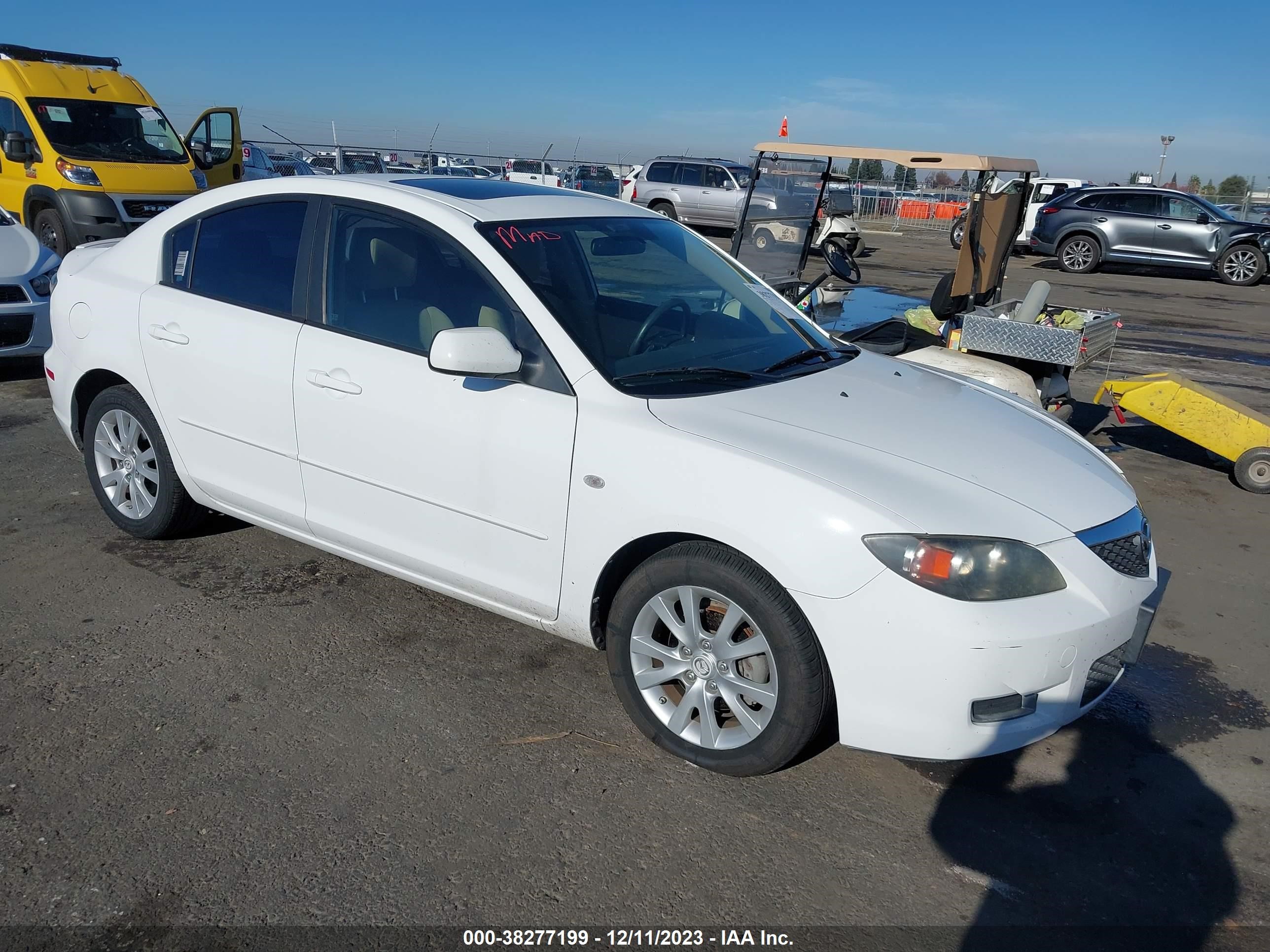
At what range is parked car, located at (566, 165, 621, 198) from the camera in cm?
2902

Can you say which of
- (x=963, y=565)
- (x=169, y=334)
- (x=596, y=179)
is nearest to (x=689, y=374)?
(x=963, y=565)

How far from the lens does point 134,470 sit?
15.3ft

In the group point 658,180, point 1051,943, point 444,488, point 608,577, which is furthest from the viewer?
point 658,180

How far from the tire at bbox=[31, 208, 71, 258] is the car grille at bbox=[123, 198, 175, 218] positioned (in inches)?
29.0

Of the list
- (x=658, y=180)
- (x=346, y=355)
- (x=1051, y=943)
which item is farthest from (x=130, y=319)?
(x=658, y=180)

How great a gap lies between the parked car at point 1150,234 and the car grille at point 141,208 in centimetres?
1659

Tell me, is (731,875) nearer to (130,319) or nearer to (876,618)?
(876,618)

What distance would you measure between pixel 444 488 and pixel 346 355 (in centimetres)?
66

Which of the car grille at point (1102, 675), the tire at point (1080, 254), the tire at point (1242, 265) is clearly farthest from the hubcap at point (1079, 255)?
the car grille at point (1102, 675)

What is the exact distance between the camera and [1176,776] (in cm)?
331

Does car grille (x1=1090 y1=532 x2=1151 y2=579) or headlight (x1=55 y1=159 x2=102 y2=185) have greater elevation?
car grille (x1=1090 y1=532 x2=1151 y2=579)

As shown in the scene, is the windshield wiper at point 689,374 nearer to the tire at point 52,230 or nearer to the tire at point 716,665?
the tire at point 716,665

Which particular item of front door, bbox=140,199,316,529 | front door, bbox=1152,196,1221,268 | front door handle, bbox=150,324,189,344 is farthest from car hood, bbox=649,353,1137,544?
front door, bbox=1152,196,1221,268

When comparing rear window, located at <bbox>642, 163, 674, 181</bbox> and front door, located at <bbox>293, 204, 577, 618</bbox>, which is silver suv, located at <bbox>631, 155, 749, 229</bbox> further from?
front door, located at <bbox>293, 204, 577, 618</bbox>
